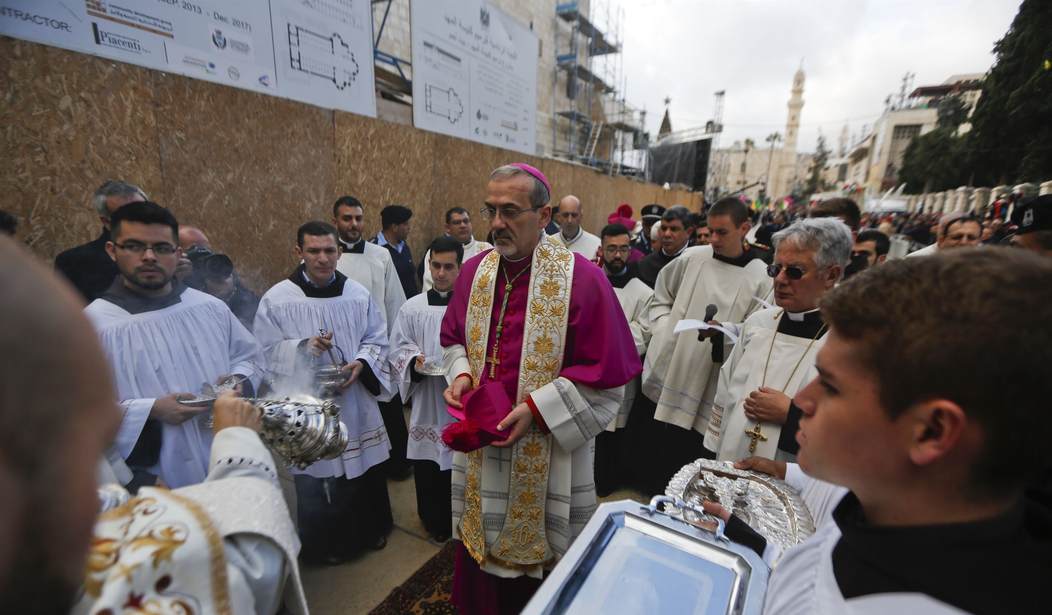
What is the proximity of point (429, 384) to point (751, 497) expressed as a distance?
2331 mm

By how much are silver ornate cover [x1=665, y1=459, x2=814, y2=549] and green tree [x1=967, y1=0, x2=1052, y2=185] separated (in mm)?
26379

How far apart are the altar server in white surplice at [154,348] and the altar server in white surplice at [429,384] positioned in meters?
1.26

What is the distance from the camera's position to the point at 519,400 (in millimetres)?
2244

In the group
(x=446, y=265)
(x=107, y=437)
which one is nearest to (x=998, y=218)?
(x=446, y=265)

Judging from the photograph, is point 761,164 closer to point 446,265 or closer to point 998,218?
point 998,218

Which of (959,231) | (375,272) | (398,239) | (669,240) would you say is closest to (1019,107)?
(959,231)

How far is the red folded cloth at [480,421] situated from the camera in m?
1.98

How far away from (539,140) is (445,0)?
10.3 meters

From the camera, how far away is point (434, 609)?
273 centimetres

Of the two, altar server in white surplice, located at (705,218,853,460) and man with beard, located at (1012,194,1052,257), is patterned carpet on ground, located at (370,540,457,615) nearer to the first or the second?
altar server in white surplice, located at (705,218,853,460)

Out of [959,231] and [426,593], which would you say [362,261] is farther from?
[959,231]

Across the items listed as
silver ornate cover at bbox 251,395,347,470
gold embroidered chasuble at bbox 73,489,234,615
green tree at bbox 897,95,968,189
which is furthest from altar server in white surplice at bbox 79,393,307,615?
green tree at bbox 897,95,968,189

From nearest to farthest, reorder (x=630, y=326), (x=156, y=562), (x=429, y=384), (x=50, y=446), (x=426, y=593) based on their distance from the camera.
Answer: (x=50, y=446) < (x=156, y=562) < (x=426, y=593) < (x=429, y=384) < (x=630, y=326)

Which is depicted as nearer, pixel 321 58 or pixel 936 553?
pixel 936 553
